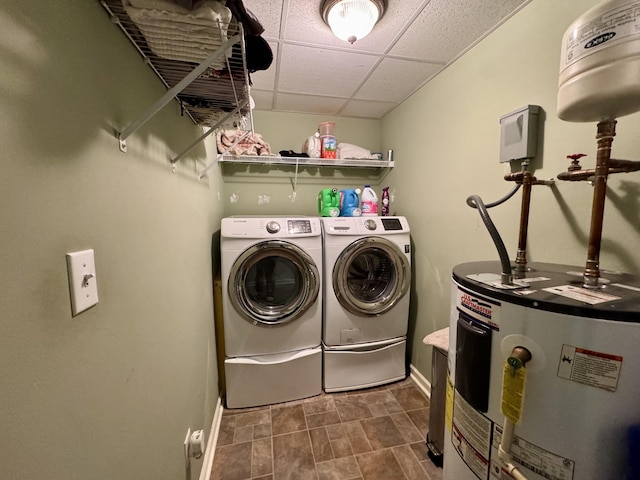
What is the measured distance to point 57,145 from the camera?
0.46 meters

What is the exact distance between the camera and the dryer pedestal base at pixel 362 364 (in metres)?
1.99

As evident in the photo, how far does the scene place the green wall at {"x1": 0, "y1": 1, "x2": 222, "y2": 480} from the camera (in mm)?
383

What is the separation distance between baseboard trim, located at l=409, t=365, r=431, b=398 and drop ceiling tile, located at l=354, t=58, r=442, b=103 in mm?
2239

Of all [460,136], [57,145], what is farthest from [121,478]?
[460,136]

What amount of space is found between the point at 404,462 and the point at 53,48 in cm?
209

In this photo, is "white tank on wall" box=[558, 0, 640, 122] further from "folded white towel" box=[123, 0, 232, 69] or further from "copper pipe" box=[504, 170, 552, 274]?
"folded white towel" box=[123, 0, 232, 69]

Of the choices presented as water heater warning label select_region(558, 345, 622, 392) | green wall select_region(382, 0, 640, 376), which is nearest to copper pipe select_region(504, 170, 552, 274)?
green wall select_region(382, 0, 640, 376)

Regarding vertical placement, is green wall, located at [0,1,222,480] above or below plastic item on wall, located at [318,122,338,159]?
below

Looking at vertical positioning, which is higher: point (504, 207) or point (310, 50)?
point (310, 50)

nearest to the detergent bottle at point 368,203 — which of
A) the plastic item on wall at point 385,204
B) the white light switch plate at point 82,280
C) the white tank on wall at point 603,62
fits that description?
the plastic item on wall at point 385,204

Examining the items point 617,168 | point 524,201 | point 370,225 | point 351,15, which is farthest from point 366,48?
point 617,168

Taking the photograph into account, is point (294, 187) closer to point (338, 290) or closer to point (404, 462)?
point (338, 290)

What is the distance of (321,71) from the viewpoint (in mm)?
1819

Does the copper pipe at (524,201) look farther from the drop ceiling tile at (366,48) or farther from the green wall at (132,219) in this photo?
the drop ceiling tile at (366,48)
